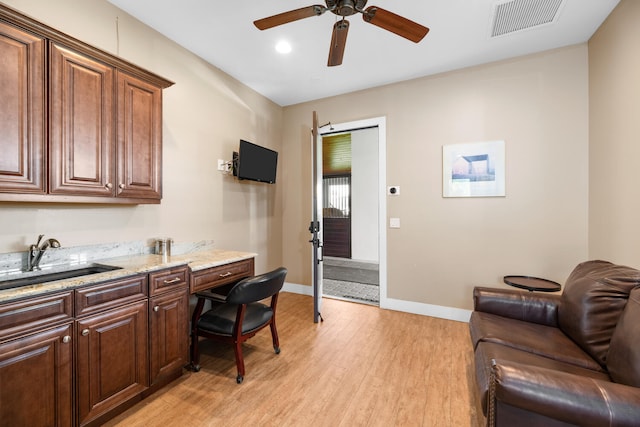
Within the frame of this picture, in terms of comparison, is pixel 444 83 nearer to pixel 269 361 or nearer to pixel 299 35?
pixel 299 35

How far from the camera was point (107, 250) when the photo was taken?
6.97 ft

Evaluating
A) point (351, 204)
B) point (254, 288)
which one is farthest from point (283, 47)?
point (351, 204)

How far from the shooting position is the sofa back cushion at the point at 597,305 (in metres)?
1.57

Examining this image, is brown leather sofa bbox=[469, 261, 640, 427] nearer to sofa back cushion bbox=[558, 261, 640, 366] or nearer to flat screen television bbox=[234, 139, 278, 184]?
sofa back cushion bbox=[558, 261, 640, 366]

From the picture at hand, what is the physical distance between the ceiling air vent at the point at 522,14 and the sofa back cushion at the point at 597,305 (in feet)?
6.67

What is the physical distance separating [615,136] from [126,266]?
391 centimetres

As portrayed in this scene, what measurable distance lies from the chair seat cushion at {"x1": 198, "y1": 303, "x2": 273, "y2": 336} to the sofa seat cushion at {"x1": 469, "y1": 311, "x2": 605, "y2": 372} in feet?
5.28

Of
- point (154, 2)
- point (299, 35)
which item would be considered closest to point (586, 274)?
point (299, 35)

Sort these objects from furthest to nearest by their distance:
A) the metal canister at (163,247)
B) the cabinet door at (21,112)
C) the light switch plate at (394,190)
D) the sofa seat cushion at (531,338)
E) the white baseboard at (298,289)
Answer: the white baseboard at (298,289) < the light switch plate at (394,190) < the metal canister at (163,247) < the sofa seat cushion at (531,338) < the cabinet door at (21,112)

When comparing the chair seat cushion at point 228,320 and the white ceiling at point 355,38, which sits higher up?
the white ceiling at point 355,38

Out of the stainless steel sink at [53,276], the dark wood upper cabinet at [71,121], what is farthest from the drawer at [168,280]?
the dark wood upper cabinet at [71,121]

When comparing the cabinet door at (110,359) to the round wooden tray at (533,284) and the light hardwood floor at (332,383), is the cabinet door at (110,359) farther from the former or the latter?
the round wooden tray at (533,284)

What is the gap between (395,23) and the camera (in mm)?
1789

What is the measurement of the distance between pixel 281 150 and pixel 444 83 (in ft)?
8.05
